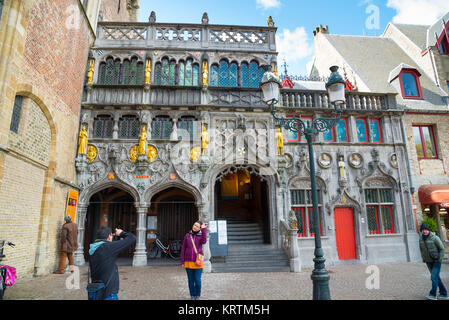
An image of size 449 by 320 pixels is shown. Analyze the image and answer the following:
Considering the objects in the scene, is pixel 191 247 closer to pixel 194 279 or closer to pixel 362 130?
pixel 194 279

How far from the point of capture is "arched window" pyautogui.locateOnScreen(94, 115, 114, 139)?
12508 millimetres

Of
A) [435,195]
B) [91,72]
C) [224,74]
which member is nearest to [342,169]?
[435,195]

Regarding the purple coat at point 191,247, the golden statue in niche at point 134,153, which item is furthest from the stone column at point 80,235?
the purple coat at point 191,247

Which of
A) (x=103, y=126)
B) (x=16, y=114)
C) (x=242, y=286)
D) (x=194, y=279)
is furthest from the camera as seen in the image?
(x=103, y=126)

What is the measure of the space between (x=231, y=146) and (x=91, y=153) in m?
6.26

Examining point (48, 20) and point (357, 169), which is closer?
point (48, 20)

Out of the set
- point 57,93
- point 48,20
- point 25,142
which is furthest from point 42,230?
point 48,20

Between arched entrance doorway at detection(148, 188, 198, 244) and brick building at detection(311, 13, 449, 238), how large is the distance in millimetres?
11298

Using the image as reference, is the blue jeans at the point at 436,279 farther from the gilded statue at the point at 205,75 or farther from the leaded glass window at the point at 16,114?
the leaded glass window at the point at 16,114

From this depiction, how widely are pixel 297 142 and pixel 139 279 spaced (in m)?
8.93

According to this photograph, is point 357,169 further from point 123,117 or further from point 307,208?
point 123,117

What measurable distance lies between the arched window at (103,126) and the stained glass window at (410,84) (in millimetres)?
15698

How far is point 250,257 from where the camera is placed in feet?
35.7

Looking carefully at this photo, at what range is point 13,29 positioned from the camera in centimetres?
747
